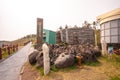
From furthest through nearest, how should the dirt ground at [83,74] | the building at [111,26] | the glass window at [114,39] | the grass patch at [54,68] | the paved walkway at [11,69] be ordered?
1. the glass window at [114,39]
2. the building at [111,26]
3. the paved walkway at [11,69]
4. the grass patch at [54,68]
5. the dirt ground at [83,74]

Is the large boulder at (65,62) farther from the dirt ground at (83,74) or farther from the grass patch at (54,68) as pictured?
the dirt ground at (83,74)

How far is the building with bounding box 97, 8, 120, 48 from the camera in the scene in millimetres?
15312

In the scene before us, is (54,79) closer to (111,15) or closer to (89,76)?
(89,76)

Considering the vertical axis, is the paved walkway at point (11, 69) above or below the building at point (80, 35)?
below

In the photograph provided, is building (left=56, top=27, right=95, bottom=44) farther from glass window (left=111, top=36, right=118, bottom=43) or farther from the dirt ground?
the dirt ground

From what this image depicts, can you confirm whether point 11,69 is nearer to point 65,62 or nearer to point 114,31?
point 65,62

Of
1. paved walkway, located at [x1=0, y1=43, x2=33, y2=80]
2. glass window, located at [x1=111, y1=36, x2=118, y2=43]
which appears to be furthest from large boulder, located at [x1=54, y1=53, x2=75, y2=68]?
glass window, located at [x1=111, y1=36, x2=118, y2=43]

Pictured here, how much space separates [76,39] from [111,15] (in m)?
7.91

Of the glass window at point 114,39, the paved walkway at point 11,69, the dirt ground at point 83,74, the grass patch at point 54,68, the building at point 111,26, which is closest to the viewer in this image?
the dirt ground at point 83,74

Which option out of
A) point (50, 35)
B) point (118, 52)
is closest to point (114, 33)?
point (118, 52)

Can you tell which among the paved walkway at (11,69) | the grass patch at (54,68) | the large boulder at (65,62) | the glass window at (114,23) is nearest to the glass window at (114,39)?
the glass window at (114,23)

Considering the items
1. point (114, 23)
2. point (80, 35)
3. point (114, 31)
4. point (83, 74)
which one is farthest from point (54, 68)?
point (80, 35)

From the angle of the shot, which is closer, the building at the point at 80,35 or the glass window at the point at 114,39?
the glass window at the point at 114,39

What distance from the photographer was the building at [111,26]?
15312 mm
